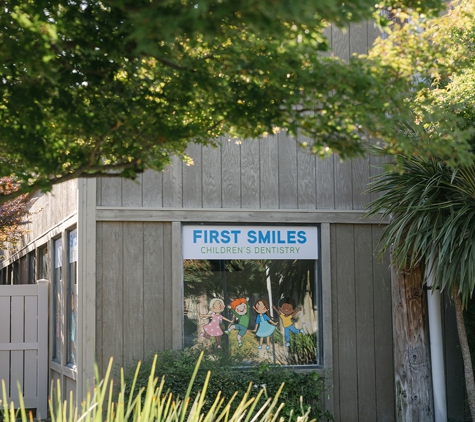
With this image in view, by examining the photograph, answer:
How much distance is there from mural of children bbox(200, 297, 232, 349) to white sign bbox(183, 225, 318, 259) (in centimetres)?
55

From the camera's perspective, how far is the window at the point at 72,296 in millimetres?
9602

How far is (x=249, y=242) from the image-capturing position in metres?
9.23

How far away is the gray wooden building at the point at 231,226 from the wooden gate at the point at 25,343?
1.02 m

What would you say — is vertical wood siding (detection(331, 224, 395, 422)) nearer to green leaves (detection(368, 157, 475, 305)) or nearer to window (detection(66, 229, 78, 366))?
green leaves (detection(368, 157, 475, 305))

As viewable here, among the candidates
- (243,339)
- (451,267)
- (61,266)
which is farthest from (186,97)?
(61,266)

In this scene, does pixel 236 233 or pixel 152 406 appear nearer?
pixel 152 406

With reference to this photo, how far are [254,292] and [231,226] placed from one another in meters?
0.83

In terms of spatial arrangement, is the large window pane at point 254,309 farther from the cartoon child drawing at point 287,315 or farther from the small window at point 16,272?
the small window at point 16,272

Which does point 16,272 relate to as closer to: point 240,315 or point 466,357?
point 240,315

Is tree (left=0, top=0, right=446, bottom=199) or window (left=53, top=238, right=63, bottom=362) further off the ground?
tree (left=0, top=0, right=446, bottom=199)

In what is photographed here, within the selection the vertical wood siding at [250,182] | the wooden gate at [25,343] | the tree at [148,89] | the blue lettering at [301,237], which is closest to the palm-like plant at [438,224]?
the vertical wood siding at [250,182]

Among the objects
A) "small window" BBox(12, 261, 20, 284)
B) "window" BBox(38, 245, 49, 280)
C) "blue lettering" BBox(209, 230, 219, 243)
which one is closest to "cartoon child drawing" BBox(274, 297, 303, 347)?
"blue lettering" BBox(209, 230, 219, 243)

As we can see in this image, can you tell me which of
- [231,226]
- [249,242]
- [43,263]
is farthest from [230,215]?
[43,263]

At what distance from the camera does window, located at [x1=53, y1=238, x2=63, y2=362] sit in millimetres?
10742
